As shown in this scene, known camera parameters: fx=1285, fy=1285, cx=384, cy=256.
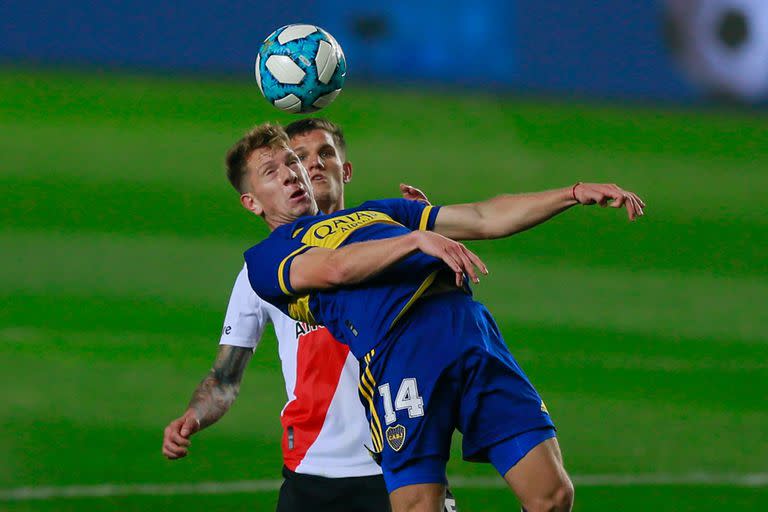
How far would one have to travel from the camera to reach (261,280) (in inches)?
203

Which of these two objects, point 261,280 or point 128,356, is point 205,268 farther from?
point 261,280

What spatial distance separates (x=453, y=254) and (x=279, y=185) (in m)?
1.39

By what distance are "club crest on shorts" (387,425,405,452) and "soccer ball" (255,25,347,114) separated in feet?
6.75

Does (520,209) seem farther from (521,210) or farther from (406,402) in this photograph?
(406,402)

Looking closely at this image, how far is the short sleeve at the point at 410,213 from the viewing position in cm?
550

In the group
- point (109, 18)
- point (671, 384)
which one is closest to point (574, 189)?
point (671, 384)

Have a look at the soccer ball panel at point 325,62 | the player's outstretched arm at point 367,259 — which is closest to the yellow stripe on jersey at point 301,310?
the player's outstretched arm at point 367,259

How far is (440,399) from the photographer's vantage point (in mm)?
4840

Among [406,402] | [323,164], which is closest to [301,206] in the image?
[323,164]

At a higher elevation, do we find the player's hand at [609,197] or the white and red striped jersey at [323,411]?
the player's hand at [609,197]

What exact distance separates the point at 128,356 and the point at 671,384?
4164mm

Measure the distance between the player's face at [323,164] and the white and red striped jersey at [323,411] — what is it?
812 millimetres

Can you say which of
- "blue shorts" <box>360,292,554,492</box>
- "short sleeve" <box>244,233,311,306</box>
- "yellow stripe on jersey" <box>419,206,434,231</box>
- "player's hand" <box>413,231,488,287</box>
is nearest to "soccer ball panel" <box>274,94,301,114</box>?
"yellow stripe on jersey" <box>419,206,434,231</box>

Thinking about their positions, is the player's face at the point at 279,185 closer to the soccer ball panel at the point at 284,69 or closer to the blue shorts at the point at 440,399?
the soccer ball panel at the point at 284,69
